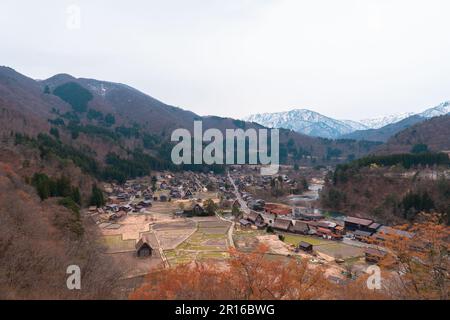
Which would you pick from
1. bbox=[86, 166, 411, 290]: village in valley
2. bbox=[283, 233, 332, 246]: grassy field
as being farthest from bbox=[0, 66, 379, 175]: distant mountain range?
bbox=[283, 233, 332, 246]: grassy field

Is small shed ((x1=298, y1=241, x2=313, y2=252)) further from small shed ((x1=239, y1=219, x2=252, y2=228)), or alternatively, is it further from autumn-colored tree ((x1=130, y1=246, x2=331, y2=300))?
autumn-colored tree ((x1=130, y1=246, x2=331, y2=300))

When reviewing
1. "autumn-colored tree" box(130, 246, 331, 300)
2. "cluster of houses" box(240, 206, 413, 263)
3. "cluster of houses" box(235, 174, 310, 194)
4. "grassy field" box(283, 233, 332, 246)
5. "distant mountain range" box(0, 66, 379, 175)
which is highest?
"distant mountain range" box(0, 66, 379, 175)

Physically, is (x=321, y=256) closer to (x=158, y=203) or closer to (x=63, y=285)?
(x=63, y=285)

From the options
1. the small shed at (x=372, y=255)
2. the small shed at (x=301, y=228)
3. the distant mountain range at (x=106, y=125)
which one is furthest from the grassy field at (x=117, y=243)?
the distant mountain range at (x=106, y=125)

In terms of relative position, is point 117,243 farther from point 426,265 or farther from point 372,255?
point 426,265

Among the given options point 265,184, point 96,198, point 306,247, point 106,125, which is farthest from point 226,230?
point 106,125

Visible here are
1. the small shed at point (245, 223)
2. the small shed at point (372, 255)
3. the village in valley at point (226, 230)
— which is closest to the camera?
the small shed at point (372, 255)

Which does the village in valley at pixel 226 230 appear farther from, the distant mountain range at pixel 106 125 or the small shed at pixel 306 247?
the distant mountain range at pixel 106 125

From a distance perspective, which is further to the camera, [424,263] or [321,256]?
[321,256]
